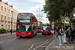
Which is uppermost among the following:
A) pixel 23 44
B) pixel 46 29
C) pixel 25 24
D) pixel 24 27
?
pixel 25 24

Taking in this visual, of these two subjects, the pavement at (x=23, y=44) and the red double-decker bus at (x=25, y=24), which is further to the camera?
the red double-decker bus at (x=25, y=24)

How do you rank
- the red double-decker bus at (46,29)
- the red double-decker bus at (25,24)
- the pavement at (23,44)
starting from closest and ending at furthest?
the pavement at (23,44) < the red double-decker bus at (25,24) < the red double-decker bus at (46,29)

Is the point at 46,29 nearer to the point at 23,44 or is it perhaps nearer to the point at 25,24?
the point at 25,24

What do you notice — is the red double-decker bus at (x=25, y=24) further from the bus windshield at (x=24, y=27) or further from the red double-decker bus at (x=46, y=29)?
the red double-decker bus at (x=46, y=29)

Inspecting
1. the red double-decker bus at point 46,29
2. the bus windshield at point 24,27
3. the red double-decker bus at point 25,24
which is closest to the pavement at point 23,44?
the red double-decker bus at point 25,24

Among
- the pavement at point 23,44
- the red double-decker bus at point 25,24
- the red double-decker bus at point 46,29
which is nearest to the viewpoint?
the pavement at point 23,44

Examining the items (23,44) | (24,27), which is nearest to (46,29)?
(24,27)

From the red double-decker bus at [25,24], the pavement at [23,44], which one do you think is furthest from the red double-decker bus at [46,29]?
the pavement at [23,44]

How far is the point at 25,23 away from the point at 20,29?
1212mm

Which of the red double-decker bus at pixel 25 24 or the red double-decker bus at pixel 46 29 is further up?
the red double-decker bus at pixel 25 24

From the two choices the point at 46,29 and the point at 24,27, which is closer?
the point at 24,27

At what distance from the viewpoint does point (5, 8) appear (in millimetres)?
37156

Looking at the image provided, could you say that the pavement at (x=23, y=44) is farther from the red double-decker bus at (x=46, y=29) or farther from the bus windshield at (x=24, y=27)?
the red double-decker bus at (x=46, y=29)

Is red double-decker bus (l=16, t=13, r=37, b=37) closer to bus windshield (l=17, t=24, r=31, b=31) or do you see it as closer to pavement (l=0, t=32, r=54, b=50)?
bus windshield (l=17, t=24, r=31, b=31)
